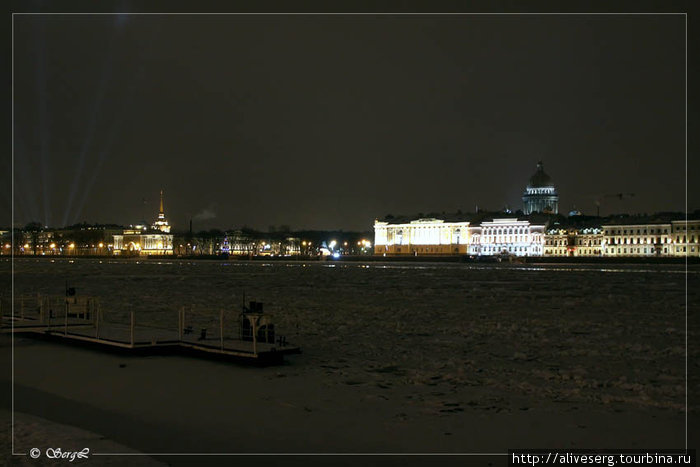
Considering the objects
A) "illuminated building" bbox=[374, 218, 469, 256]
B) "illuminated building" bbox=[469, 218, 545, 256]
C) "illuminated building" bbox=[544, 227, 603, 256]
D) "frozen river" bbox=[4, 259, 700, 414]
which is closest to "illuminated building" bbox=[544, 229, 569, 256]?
"illuminated building" bbox=[544, 227, 603, 256]

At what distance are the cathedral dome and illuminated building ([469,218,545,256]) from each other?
85.0ft

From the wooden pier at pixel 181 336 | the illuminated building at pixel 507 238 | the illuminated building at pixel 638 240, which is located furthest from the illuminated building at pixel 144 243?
the wooden pier at pixel 181 336

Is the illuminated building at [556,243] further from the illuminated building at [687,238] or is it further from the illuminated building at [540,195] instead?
the illuminated building at [540,195]

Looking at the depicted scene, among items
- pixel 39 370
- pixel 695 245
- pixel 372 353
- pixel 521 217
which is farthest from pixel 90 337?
pixel 521 217

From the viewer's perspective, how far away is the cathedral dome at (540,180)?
575 feet

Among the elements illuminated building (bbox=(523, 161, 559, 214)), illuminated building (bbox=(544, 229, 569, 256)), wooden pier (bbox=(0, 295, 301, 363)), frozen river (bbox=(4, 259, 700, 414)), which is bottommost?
frozen river (bbox=(4, 259, 700, 414))

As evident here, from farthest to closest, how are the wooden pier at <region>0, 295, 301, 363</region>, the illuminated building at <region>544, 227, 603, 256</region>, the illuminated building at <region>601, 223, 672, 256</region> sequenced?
the illuminated building at <region>544, 227, 603, 256</region> → the illuminated building at <region>601, 223, 672, 256</region> → the wooden pier at <region>0, 295, 301, 363</region>

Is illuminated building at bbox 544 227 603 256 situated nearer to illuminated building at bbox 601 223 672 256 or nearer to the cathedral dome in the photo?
illuminated building at bbox 601 223 672 256

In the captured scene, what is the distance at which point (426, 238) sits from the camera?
16038 centimetres

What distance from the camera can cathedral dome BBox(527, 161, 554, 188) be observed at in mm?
175250

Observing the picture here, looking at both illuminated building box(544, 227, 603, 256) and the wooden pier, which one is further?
illuminated building box(544, 227, 603, 256)

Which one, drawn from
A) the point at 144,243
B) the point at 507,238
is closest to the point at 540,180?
the point at 507,238

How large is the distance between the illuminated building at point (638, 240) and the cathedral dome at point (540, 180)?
36.9m

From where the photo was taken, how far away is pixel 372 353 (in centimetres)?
1459
